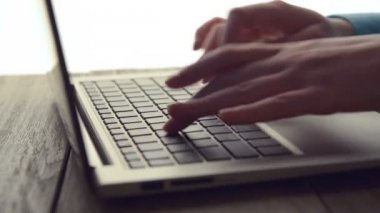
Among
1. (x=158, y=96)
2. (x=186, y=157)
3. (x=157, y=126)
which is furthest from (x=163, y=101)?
(x=186, y=157)

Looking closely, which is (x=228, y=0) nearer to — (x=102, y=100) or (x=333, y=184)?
(x=102, y=100)

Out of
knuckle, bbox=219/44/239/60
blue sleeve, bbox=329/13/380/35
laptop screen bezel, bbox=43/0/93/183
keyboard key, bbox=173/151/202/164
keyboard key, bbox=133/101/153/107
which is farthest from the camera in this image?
blue sleeve, bbox=329/13/380/35

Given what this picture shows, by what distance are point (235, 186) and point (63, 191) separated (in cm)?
15

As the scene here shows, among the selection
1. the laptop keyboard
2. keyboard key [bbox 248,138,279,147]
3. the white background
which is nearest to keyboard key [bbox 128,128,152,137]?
the laptop keyboard

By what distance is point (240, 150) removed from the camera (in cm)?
53

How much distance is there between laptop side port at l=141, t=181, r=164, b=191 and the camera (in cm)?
47

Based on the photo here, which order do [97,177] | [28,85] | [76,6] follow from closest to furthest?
[97,177], [28,85], [76,6]

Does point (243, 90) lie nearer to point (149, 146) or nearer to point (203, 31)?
point (149, 146)

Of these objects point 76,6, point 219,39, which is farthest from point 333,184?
point 76,6

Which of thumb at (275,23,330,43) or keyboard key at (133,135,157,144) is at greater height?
thumb at (275,23,330,43)

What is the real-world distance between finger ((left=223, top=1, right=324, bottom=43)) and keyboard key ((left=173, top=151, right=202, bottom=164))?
0.21 m

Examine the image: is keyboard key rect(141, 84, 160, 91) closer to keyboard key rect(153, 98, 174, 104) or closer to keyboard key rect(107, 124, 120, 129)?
keyboard key rect(153, 98, 174, 104)

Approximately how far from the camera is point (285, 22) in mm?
746

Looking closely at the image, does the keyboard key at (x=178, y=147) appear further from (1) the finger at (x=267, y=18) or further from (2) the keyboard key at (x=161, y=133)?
(1) the finger at (x=267, y=18)
